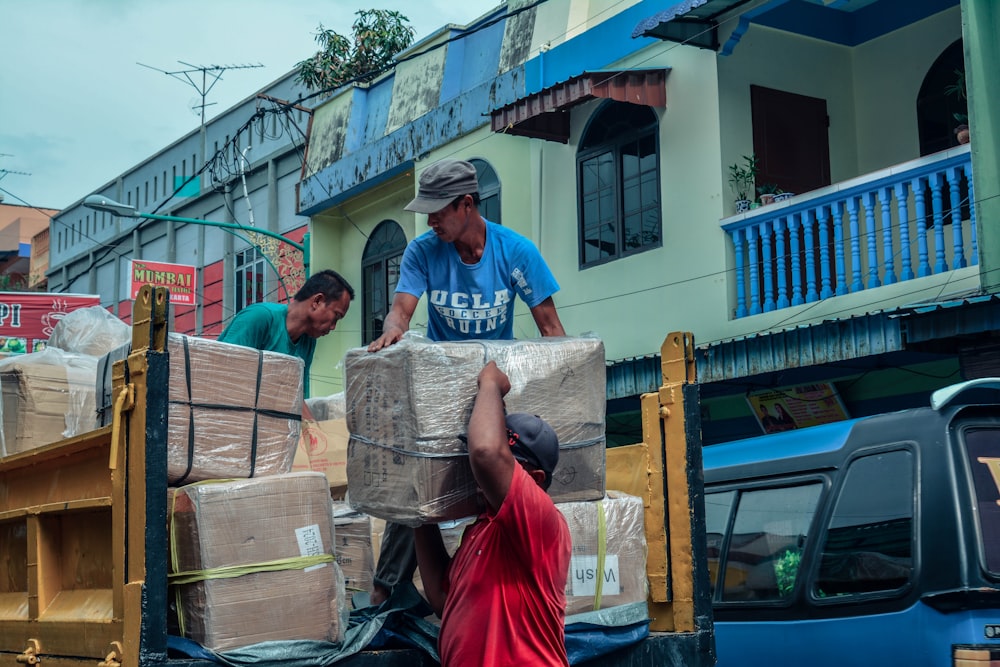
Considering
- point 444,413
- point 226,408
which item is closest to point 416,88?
point 226,408

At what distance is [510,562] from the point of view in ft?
9.85

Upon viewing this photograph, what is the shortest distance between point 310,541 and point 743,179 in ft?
29.3

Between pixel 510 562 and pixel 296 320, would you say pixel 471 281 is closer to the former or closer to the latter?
pixel 296 320

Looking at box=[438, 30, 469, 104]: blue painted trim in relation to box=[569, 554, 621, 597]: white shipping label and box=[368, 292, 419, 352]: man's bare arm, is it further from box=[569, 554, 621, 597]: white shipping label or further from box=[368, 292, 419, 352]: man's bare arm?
box=[569, 554, 621, 597]: white shipping label

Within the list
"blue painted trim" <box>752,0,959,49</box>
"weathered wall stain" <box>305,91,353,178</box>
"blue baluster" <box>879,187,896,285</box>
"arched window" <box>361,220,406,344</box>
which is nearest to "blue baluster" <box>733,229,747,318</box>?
"blue baluster" <box>879,187,896,285</box>

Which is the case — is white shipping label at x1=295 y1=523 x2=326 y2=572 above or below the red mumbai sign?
below

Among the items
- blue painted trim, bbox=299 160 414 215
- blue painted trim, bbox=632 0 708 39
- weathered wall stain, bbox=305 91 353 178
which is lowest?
blue painted trim, bbox=299 160 414 215

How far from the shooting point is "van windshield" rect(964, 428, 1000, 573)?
4.24 m

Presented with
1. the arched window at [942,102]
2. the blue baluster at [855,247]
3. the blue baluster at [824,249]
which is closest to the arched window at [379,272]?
the blue baluster at [824,249]

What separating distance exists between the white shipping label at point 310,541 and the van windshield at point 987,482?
2.42m

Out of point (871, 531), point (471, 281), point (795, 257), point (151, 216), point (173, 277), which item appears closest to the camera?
point (471, 281)

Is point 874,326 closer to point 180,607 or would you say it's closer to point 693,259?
point 693,259

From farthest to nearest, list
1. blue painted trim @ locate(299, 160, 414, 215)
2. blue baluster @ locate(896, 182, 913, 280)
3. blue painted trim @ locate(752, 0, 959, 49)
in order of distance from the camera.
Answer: blue painted trim @ locate(299, 160, 414, 215)
blue painted trim @ locate(752, 0, 959, 49)
blue baluster @ locate(896, 182, 913, 280)

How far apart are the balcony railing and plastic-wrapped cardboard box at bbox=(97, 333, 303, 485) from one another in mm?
7090
